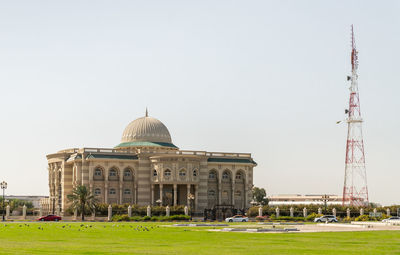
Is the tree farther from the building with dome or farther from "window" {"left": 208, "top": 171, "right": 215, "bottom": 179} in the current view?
"window" {"left": 208, "top": 171, "right": 215, "bottom": 179}

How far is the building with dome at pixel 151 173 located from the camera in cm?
11188

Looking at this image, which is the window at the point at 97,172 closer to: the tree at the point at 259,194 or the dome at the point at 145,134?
the dome at the point at 145,134

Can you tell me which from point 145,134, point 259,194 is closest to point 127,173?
point 145,134

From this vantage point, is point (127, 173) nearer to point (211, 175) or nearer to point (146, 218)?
point (211, 175)

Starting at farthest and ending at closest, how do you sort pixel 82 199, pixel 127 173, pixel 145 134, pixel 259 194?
1. pixel 259 194
2. pixel 145 134
3. pixel 127 173
4. pixel 82 199

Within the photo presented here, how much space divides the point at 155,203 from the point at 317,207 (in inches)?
1065

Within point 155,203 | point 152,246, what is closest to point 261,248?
point 152,246

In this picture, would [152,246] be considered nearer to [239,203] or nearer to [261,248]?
[261,248]

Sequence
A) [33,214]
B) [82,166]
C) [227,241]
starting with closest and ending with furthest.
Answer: [227,241] < [33,214] < [82,166]

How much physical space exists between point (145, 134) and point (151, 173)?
37.2 feet

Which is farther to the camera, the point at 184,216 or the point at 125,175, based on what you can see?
the point at 125,175

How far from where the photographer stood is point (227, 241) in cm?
3938

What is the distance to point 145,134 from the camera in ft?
402

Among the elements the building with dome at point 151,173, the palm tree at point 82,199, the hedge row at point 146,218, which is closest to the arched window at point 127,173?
the building with dome at point 151,173
